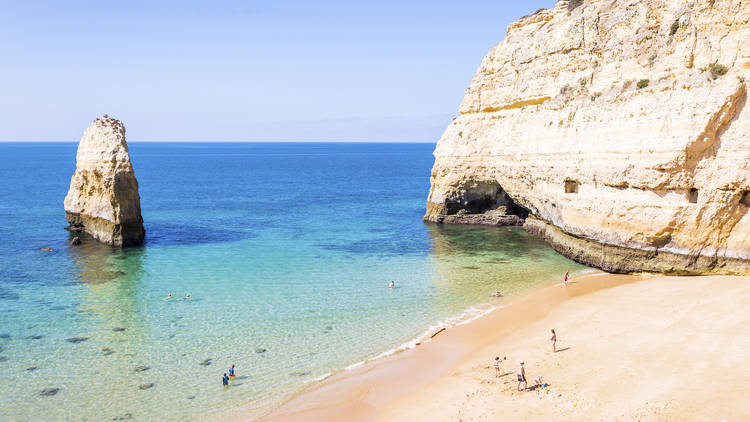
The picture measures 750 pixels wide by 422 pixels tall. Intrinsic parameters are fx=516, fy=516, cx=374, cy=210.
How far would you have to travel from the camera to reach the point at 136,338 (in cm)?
1934

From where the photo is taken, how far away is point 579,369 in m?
15.4

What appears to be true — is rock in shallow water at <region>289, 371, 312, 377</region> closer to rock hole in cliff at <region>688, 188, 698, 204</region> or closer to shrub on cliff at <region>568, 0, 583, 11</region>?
rock hole in cliff at <region>688, 188, 698, 204</region>

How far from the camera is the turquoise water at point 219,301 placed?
1581 cm

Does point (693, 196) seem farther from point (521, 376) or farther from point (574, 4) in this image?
point (574, 4)

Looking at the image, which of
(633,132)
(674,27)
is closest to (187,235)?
(633,132)

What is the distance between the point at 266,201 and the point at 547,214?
35.9m

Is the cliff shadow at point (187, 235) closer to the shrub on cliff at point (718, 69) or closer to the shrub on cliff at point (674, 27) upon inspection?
the shrub on cliff at point (674, 27)

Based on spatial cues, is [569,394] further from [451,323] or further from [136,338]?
[136,338]

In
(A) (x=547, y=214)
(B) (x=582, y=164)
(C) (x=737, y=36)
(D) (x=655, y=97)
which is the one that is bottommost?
(A) (x=547, y=214)

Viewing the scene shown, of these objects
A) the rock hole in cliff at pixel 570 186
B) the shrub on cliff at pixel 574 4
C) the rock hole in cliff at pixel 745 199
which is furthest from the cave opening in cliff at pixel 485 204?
the rock hole in cliff at pixel 745 199

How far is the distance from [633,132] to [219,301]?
21032 millimetres

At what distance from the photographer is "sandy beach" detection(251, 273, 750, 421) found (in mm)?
13102

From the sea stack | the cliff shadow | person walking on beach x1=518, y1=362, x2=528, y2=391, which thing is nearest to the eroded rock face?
person walking on beach x1=518, y1=362, x2=528, y2=391

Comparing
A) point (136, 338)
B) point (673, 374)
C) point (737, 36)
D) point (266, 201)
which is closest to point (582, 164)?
point (737, 36)
